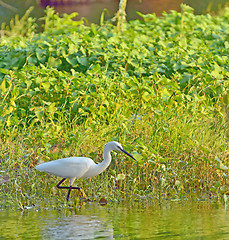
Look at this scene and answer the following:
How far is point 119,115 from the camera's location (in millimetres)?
8016

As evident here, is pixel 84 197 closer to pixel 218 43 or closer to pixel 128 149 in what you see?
pixel 128 149

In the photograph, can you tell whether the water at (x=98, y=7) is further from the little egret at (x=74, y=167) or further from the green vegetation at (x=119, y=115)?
the little egret at (x=74, y=167)

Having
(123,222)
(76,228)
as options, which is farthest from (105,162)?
(76,228)

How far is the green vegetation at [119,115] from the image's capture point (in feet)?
22.8

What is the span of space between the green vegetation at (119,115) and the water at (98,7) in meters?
5.39

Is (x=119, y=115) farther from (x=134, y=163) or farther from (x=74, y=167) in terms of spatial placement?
(x=74, y=167)

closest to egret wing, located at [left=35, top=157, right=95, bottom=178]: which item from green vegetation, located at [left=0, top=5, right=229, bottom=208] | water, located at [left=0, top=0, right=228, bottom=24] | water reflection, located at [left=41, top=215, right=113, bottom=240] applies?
green vegetation, located at [left=0, top=5, right=229, bottom=208]

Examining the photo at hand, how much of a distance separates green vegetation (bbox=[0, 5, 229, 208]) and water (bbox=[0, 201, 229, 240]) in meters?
0.43

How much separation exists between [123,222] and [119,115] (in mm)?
2557

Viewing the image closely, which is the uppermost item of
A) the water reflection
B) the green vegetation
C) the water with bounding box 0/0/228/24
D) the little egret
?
the water with bounding box 0/0/228/24

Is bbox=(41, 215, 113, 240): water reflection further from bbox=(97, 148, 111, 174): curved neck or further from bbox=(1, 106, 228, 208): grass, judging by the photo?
bbox=(1, 106, 228, 208): grass

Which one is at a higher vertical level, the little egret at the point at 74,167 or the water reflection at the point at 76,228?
the little egret at the point at 74,167

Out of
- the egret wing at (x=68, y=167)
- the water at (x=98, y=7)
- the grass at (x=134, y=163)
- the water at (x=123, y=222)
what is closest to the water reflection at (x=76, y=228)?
the water at (x=123, y=222)

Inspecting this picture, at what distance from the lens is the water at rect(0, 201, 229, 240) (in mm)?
5134
